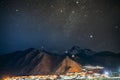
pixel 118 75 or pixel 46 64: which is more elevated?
pixel 46 64

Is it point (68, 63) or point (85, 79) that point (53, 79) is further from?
point (68, 63)

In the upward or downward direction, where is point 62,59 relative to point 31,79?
upward

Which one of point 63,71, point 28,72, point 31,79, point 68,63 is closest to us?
point 31,79

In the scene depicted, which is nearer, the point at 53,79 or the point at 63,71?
the point at 53,79

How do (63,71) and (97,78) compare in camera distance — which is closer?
(97,78)

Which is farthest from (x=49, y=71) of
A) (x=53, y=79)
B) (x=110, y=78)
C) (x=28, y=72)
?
(x=110, y=78)

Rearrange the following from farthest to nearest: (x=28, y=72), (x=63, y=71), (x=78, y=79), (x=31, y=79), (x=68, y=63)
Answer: (x=28, y=72) → (x=68, y=63) → (x=63, y=71) → (x=31, y=79) → (x=78, y=79)

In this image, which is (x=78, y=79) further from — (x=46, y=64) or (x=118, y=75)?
(x=46, y=64)

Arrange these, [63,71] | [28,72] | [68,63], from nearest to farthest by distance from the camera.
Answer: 1. [63,71]
2. [68,63]
3. [28,72]

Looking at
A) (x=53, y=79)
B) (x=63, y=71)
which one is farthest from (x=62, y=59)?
(x=53, y=79)
